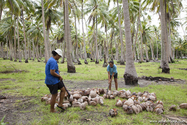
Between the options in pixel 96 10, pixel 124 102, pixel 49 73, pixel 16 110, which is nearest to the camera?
pixel 49 73

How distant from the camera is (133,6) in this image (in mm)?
23000

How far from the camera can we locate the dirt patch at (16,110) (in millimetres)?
3009

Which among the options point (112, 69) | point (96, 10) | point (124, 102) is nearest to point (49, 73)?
point (124, 102)

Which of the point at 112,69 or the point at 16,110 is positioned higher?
the point at 112,69

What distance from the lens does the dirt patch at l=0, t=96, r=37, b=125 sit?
9.87 feet

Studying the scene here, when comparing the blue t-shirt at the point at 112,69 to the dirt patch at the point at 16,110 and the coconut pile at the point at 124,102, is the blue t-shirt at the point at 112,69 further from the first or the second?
the dirt patch at the point at 16,110

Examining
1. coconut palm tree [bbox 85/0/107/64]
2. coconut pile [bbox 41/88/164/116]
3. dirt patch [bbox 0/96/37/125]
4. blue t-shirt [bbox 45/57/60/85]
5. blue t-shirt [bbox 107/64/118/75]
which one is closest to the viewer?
dirt patch [bbox 0/96/37/125]

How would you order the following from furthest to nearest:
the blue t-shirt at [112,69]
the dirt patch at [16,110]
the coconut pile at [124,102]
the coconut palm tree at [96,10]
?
the coconut palm tree at [96,10] → the blue t-shirt at [112,69] → the coconut pile at [124,102] → the dirt patch at [16,110]

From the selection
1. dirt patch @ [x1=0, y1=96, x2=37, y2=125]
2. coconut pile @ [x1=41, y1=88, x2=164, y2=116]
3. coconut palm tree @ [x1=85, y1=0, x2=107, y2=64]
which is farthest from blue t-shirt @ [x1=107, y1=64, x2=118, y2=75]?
coconut palm tree @ [x1=85, y1=0, x2=107, y2=64]

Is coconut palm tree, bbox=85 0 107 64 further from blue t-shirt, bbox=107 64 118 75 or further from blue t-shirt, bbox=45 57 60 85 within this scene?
blue t-shirt, bbox=45 57 60 85

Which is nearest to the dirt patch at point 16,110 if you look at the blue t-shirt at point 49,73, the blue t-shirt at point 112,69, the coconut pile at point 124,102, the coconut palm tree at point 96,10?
the coconut pile at point 124,102

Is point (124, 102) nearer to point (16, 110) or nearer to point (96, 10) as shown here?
point (16, 110)

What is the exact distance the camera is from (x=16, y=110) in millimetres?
3531

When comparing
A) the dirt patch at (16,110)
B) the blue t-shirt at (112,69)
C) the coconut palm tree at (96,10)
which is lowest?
the dirt patch at (16,110)
